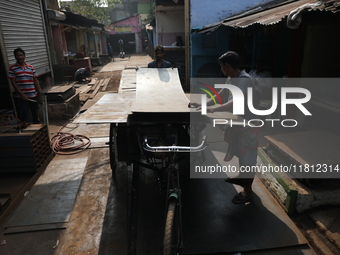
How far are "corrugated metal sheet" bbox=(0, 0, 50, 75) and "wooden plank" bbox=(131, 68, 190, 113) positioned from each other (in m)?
4.71

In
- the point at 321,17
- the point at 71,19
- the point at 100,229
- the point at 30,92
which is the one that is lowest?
the point at 100,229

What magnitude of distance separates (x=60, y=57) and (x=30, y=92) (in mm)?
9952

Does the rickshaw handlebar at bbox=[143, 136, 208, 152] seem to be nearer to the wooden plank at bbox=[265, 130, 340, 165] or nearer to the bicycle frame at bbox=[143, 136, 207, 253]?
the bicycle frame at bbox=[143, 136, 207, 253]

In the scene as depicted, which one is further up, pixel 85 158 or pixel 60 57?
pixel 60 57

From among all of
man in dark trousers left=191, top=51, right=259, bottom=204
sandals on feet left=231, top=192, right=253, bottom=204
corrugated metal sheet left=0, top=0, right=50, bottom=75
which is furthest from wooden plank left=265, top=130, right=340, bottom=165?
corrugated metal sheet left=0, top=0, right=50, bottom=75

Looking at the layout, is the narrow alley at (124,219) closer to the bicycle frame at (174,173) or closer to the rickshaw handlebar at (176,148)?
the bicycle frame at (174,173)

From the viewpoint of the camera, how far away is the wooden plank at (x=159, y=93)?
10.4 ft

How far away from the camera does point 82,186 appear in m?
4.40

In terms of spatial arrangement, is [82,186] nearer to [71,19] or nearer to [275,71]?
[275,71]

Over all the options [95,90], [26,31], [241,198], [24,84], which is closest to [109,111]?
[241,198]

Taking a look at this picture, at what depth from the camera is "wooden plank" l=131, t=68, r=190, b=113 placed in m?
3.18

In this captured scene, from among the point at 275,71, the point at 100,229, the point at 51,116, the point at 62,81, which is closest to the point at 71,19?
the point at 62,81

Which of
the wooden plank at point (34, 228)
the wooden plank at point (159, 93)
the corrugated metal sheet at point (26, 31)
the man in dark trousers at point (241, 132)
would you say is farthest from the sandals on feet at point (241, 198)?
the corrugated metal sheet at point (26, 31)

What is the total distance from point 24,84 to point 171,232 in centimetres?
531
